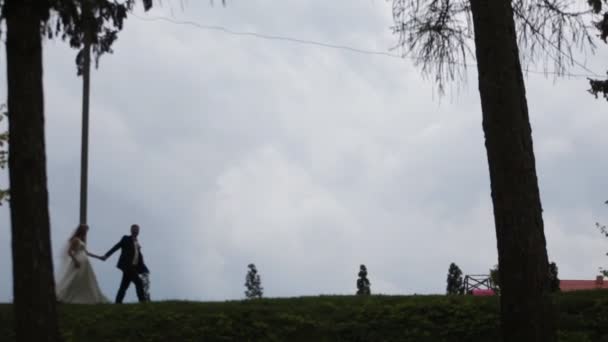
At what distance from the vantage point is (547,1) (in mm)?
14586

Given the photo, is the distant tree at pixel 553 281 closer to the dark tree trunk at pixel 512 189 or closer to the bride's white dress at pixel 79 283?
the dark tree trunk at pixel 512 189

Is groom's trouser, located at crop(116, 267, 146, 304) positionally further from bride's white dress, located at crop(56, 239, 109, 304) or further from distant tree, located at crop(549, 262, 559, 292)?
distant tree, located at crop(549, 262, 559, 292)

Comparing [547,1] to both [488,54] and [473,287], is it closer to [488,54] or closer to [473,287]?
[488,54]

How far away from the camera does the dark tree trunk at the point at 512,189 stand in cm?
1216

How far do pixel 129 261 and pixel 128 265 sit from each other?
0.09 metres

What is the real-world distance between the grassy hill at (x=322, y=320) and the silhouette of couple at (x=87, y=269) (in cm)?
239

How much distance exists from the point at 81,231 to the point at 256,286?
37183 mm

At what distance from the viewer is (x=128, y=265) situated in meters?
21.2

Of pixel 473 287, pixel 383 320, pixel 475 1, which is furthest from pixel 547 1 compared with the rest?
pixel 473 287

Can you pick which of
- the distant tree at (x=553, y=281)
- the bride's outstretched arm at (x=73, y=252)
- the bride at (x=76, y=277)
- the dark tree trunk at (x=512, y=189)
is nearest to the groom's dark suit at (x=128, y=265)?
the bride at (x=76, y=277)

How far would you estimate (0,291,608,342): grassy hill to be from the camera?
55.1ft

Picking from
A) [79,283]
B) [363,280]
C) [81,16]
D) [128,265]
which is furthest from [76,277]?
[363,280]

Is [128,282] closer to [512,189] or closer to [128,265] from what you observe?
[128,265]

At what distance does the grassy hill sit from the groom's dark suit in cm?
268
